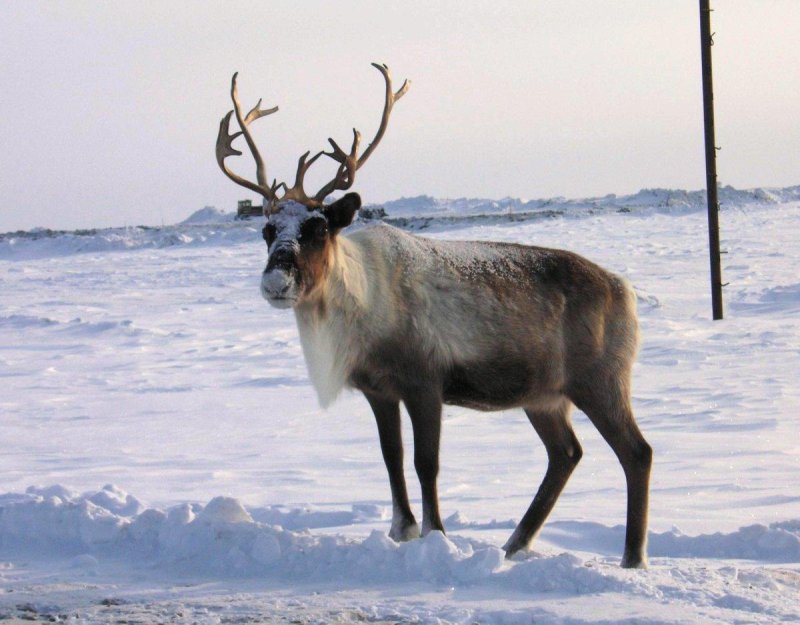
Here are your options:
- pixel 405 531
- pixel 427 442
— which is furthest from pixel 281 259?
pixel 405 531

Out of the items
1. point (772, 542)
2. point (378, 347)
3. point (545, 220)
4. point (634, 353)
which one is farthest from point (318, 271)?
point (545, 220)

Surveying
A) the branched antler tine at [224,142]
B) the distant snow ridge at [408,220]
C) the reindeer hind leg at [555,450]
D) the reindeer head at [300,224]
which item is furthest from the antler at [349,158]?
the distant snow ridge at [408,220]

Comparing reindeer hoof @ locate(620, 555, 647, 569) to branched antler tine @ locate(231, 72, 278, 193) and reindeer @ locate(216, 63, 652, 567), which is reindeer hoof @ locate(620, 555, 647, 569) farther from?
branched antler tine @ locate(231, 72, 278, 193)

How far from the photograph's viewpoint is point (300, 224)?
6086mm

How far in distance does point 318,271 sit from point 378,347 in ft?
1.59

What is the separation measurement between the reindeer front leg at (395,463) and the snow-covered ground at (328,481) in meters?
0.28

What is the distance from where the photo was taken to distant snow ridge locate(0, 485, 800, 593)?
518 centimetres

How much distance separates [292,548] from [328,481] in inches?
129

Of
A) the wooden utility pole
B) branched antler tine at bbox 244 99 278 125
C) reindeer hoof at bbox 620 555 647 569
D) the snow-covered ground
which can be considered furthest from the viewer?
the wooden utility pole

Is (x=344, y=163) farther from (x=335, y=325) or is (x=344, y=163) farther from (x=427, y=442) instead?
(x=427, y=442)

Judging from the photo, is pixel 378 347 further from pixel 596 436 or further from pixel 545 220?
pixel 545 220

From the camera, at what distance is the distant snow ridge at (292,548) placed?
5.18 meters

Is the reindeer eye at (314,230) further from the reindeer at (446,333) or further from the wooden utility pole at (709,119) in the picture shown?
the wooden utility pole at (709,119)

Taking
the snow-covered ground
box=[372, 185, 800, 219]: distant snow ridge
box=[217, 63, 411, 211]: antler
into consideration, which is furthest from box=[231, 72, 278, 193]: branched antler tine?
box=[372, 185, 800, 219]: distant snow ridge
